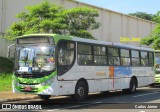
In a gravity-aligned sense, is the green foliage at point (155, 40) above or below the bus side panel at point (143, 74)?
above

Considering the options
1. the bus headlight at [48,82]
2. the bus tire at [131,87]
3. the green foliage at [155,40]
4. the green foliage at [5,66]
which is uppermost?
the green foliage at [155,40]

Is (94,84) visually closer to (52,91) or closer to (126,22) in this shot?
(52,91)

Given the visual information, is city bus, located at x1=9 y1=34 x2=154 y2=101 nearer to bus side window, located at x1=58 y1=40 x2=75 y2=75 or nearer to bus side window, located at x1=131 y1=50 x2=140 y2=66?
bus side window, located at x1=58 y1=40 x2=75 y2=75

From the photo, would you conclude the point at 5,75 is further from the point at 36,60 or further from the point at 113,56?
the point at 36,60

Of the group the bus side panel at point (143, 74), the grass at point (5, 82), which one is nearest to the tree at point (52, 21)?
the grass at point (5, 82)

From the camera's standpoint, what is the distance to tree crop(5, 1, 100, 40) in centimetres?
2400

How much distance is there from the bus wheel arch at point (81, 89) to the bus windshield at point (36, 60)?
2092mm

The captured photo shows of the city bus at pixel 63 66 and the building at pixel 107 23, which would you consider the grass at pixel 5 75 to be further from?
the city bus at pixel 63 66

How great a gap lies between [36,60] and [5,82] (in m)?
8.66

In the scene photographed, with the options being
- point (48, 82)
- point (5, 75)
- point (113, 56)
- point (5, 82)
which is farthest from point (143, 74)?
point (48, 82)

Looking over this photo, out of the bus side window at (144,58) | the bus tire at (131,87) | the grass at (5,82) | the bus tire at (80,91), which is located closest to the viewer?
the bus tire at (80,91)

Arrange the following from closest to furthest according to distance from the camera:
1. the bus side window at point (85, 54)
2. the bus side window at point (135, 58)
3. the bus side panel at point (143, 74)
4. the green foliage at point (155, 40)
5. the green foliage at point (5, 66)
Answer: the bus side window at point (85, 54), the bus side window at point (135, 58), the bus side panel at point (143, 74), the green foliage at point (5, 66), the green foliage at point (155, 40)

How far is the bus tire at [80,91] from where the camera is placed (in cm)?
1686

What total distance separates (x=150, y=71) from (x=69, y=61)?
1004 centimetres
